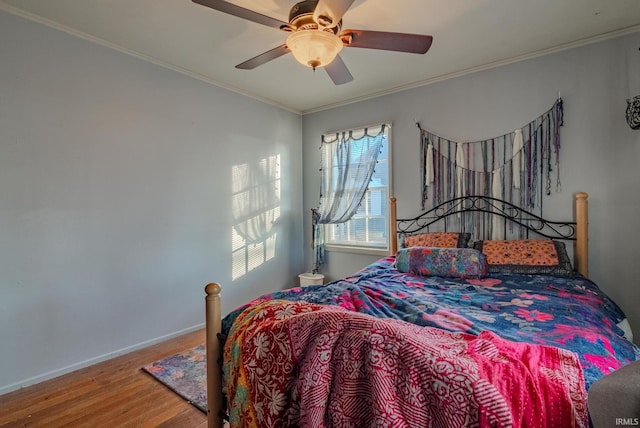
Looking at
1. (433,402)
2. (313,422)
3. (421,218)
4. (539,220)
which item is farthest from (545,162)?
(313,422)

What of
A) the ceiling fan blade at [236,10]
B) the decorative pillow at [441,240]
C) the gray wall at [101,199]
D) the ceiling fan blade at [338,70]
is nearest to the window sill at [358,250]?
the decorative pillow at [441,240]

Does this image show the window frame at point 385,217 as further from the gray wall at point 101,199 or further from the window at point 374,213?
the gray wall at point 101,199

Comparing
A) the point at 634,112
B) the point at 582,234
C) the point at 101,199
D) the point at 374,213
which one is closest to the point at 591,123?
the point at 634,112

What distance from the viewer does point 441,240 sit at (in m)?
3.03

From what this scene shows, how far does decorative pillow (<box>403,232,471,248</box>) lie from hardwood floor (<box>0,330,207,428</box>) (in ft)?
7.46

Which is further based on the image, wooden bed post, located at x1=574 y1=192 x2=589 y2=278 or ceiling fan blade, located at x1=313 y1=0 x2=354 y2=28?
wooden bed post, located at x1=574 y1=192 x2=589 y2=278

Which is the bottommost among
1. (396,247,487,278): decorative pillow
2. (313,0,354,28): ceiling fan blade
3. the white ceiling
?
(396,247,487,278): decorative pillow

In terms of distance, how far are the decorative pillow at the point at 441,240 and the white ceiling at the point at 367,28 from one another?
1.65 meters

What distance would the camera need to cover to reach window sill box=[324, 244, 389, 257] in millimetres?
3767

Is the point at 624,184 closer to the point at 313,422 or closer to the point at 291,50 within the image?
the point at 291,50

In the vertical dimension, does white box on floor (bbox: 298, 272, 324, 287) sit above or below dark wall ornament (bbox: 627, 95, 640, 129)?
below

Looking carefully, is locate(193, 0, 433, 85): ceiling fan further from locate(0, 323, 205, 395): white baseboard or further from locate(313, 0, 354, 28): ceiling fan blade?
locate(0, 323, 205, 395): white baseboard

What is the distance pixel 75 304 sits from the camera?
8.23 feet

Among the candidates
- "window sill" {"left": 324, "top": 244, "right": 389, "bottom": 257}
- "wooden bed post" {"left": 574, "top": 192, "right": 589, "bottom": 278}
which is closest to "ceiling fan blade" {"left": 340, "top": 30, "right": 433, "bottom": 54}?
"wooden bed post" {"left": 574, "top": 192, "right": 589, "bottom": 278}
